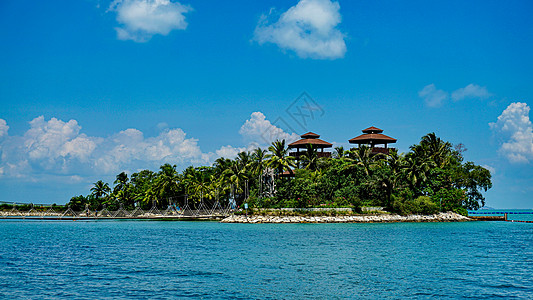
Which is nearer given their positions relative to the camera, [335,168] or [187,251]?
[187,251]

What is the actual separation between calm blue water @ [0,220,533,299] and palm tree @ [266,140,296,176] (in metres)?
37.7

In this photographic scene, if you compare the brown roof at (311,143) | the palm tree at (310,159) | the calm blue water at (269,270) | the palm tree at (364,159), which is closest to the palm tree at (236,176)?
the palm tree at (310,159)

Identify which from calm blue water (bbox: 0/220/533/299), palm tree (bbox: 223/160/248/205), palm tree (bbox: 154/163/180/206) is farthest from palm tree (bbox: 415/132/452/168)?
palm tree (bbox: 154/163/180/206)

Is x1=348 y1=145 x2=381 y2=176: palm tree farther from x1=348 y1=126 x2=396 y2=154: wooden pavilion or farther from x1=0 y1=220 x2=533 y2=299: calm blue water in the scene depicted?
x1=0 y1=220 x2=533 y2=299: calm blue water

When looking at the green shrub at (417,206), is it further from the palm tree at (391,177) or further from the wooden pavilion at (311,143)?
the wooden pavilion at (311,143)

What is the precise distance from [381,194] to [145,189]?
5224 centimetres

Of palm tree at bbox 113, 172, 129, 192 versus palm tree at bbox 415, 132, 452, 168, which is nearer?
palm tree at bbox 415, 132, 452, 168

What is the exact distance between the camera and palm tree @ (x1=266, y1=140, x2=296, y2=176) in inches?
3049

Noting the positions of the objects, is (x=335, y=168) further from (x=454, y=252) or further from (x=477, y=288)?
(x=477, y=288)

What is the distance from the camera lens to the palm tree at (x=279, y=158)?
3049 inches

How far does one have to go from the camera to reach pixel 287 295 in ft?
61.4

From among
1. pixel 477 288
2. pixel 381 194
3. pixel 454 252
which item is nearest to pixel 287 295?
pixel 477 288

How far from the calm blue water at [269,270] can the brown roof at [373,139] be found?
47480mm

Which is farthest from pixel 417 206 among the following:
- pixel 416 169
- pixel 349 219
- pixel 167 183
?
pixel 167 183
